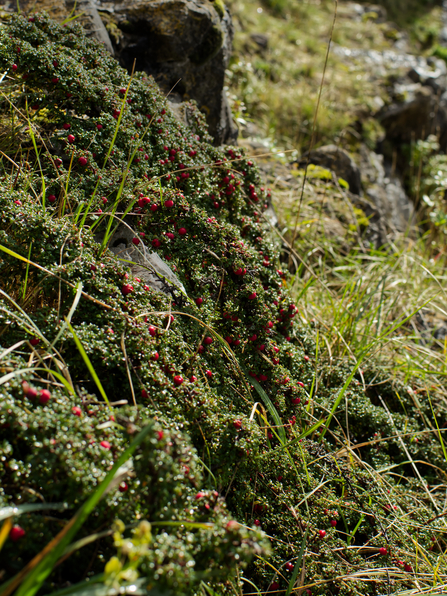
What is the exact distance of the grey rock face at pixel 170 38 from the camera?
2912mm

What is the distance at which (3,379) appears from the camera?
123 cm

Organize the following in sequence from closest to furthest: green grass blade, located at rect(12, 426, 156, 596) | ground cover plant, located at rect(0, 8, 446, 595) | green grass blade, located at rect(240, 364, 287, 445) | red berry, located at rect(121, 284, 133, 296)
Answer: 1. green grass blade, located at rect(12, 426, 156, 596)
2. ground cover plant, located at rect(0, 8, 446, 595)
3. red berry, located at rect(121, 284, 133, 296)
4. green grass blade, located at rect(240, 364, 287, 445)

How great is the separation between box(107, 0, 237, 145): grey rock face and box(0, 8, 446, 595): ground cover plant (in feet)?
2.22

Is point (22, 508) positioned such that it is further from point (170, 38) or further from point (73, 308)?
point (170, 38)

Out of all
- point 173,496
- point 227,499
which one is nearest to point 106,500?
point 173,496

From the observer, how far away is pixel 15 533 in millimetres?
1053

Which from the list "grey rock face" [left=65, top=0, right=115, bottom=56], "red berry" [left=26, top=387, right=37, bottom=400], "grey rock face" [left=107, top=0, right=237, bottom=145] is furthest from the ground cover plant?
"grey rock face" [left=107, top=0, right=237, bottom=145]

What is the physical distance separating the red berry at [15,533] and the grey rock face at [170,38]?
2.74 meters

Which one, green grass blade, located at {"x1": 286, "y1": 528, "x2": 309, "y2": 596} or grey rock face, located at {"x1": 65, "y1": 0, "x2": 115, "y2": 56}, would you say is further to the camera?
grey rock face, located at {"x1": 65, "y1": 0, "x2": 115, "y2": 56}

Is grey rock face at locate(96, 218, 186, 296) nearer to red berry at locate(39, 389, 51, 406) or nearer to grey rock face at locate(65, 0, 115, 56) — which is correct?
red berry at locate(39, 389, 51, 406)

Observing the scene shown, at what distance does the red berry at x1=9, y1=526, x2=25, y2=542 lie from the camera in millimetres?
1053

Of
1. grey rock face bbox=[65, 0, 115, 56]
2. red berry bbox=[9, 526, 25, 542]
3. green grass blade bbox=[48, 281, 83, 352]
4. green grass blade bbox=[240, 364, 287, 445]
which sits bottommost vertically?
green grass blade bbox=[240, 364, 287, 445]

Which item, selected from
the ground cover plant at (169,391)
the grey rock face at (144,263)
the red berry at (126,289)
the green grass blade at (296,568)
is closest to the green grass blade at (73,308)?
the ground cover plant at (169,391)

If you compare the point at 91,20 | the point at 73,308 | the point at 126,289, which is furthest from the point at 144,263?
the point at 91,20
